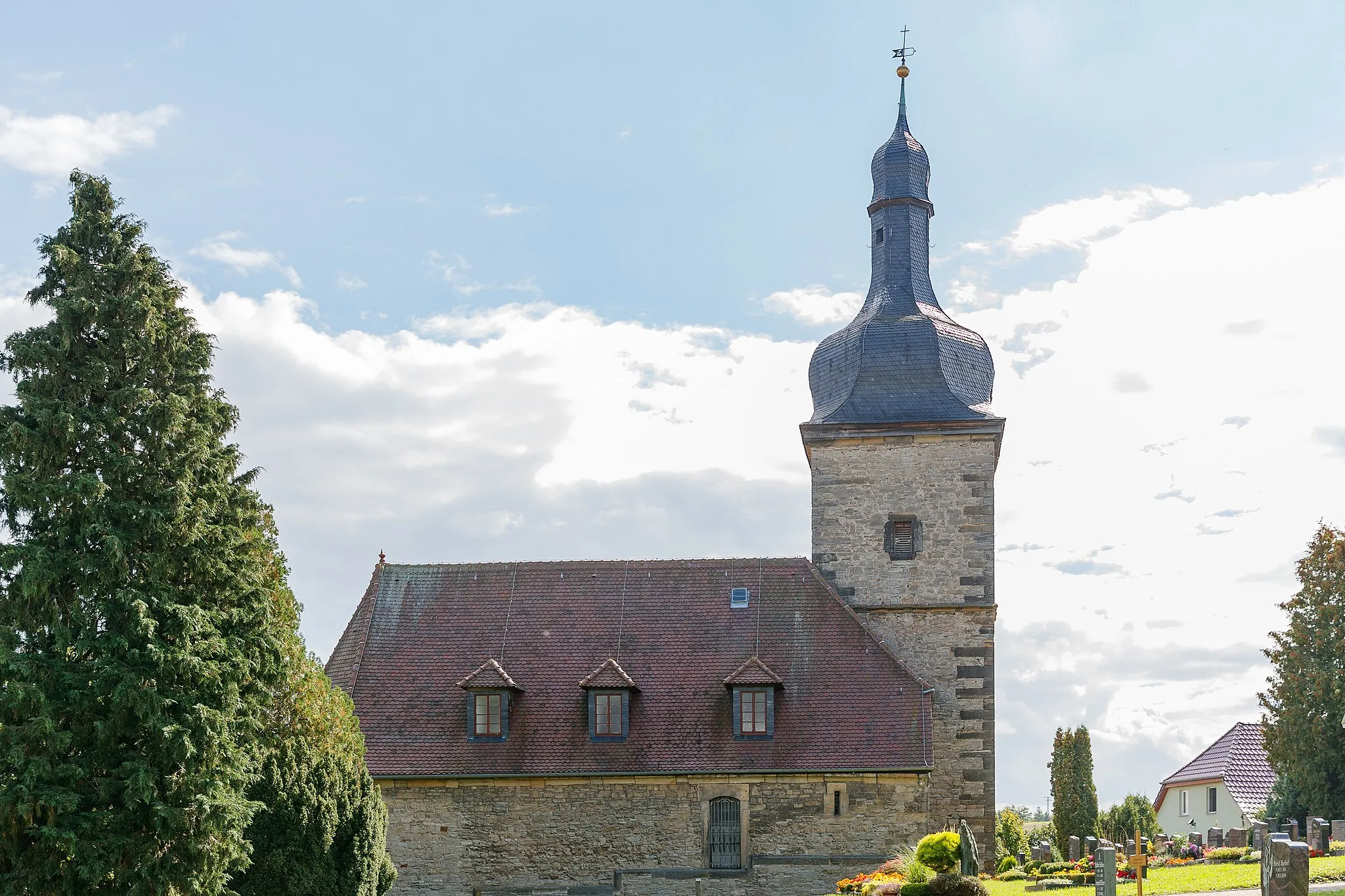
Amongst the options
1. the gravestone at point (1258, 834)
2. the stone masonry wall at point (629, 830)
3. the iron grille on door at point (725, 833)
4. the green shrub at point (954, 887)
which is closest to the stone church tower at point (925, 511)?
the stone masonry wall at point (629, 830)

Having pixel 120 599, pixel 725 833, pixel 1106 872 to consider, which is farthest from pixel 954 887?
pixel 120 599

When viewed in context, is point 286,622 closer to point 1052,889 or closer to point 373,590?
point 373,590

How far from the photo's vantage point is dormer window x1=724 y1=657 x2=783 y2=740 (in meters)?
28.4

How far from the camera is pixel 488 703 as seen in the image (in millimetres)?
29109

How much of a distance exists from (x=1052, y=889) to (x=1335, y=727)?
14332 millimetres

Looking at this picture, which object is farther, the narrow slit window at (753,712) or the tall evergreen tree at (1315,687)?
the tall evergreen tree at (1315,687)

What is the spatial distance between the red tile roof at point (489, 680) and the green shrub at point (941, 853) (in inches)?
387

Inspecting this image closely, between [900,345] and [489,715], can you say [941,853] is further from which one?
[900,345]

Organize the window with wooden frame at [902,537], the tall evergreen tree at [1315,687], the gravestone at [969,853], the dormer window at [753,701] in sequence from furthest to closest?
the tall evergreen tree at [1315,687] < the window with wooden frame at [902,537] < the dormer window at [753,701] < the gravestone at [969,853]

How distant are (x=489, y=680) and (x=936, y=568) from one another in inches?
370

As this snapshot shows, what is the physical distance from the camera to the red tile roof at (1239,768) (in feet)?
167

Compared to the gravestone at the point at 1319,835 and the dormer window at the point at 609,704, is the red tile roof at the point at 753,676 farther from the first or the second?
the gravestone at the point at 1319,835

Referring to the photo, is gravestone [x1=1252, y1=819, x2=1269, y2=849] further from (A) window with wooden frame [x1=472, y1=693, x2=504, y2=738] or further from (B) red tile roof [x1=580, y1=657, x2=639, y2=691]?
(A) window with wooden frame [x1=472, y1=693, x2=504, y2=738]

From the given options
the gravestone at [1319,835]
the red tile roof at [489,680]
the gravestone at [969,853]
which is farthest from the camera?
the gravestone at [1319,835]
